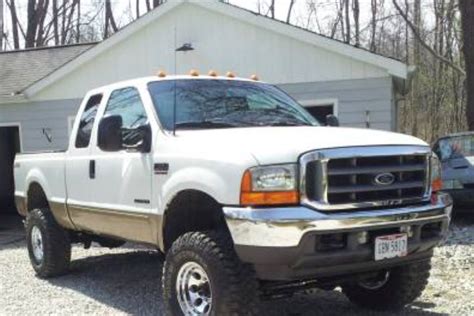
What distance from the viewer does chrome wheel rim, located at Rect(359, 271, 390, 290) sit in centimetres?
569

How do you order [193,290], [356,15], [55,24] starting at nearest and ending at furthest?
1. [193,290]
2. [356,15]
3. [55,24]

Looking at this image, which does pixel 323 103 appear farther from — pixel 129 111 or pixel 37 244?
pixel 129 111

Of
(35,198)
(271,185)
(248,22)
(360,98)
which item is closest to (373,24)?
(248,22)

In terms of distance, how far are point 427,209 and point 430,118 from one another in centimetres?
2517

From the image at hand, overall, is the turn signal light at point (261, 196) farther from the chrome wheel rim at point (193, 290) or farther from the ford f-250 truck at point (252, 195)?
the chrome wheel rim at point (193, 290)

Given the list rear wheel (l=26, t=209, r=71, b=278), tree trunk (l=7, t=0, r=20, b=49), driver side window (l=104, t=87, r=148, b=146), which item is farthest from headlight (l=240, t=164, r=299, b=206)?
tree trunk (l=7, t=0, r=20, b=49)

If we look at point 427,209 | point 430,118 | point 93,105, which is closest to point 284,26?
point 93,105

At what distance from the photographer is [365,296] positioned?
6.00 m

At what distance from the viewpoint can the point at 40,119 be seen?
51.8ft

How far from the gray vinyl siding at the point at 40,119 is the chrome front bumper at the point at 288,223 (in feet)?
38.0

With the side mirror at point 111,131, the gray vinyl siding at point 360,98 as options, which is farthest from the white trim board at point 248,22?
the side mirror at point 111,131

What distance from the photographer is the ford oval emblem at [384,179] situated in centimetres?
461

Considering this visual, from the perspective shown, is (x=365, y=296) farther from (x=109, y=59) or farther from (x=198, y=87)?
(x=109, y=59)

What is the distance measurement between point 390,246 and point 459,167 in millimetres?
7554
